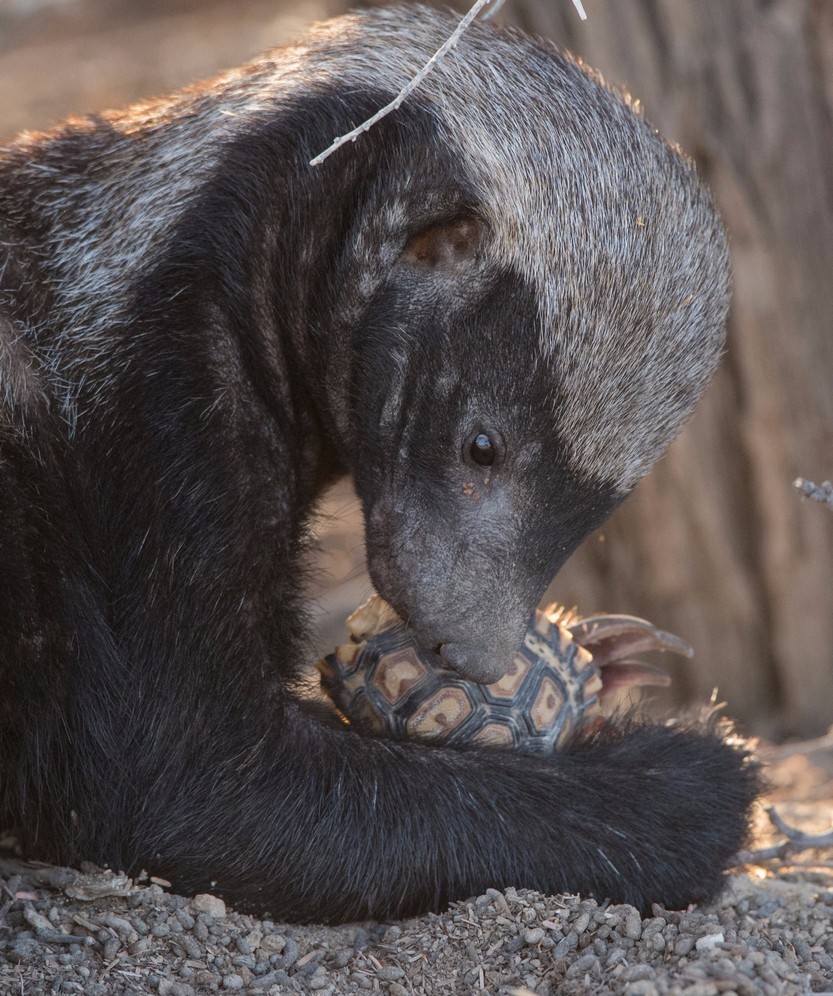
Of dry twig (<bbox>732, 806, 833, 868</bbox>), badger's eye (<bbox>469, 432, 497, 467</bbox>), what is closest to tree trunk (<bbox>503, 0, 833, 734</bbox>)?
dry twig (<bbox>732, 806, 833, 868</bbox>)

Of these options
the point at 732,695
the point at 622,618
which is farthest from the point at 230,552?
the point at 732,695

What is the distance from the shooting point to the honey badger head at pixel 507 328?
3695mm

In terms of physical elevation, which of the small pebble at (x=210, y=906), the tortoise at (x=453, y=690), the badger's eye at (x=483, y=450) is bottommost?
the small pebble at (x=210, y=906)

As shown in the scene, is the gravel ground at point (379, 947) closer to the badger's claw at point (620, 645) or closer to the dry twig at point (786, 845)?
the dry twig at point (786, 845)

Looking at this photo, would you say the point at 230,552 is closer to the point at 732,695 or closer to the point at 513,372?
the point at 513,372

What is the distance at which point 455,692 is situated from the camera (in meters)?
3.95

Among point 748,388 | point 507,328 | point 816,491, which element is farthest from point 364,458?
point 748,388

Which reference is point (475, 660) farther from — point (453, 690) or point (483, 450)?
point (483, 450)

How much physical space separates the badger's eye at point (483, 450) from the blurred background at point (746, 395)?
141 cm

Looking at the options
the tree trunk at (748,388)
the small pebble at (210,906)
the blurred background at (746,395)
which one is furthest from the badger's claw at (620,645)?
the tree trunk at (748,388)

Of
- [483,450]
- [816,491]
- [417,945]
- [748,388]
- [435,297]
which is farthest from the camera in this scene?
[748,388]

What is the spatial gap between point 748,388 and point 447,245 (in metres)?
2.83

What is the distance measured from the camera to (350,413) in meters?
4.09

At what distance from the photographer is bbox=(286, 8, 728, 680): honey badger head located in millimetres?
3695
